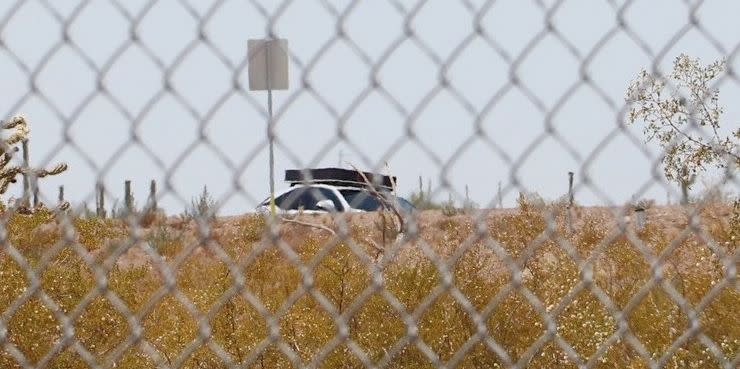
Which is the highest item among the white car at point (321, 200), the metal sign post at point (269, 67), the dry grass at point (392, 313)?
the metal sign post at point (269, 67)

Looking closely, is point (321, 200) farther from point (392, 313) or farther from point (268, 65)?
point (392, 313)

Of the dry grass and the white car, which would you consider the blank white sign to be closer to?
the white car

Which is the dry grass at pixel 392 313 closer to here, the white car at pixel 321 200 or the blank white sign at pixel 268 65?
the white car at pixel 321 200

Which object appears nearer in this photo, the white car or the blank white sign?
the blank white sign

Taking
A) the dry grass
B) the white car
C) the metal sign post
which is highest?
the metal sign post

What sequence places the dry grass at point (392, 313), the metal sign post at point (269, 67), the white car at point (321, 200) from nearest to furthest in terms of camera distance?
the metal sign post at point (269, 67) < the white car at point (321, 200) < the dry grass at point (392, 313)

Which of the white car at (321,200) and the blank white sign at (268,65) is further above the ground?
the blank white sign at (268,65)

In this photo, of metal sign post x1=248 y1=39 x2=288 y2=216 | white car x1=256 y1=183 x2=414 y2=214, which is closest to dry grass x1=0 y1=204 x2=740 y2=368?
white car x1=256 y1=183 x2=414 y2=214

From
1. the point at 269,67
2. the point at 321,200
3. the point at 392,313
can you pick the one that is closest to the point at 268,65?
the point at 269,67

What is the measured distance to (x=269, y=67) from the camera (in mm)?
2953

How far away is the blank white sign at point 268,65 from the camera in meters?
2.95

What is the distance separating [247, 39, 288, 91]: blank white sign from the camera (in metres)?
2.95

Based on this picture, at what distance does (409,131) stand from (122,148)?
2.09 ft

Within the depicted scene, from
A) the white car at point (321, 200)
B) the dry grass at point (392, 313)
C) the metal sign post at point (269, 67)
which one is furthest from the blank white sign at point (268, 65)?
the dry grass at point (392, 313)
